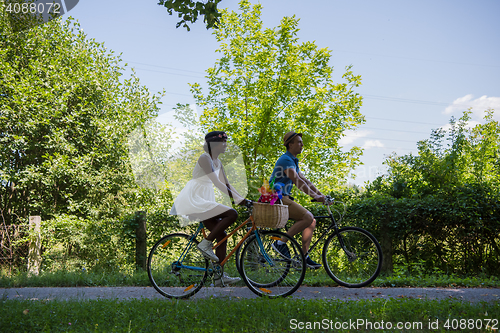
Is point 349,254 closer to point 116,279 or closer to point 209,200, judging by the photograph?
point 209,200

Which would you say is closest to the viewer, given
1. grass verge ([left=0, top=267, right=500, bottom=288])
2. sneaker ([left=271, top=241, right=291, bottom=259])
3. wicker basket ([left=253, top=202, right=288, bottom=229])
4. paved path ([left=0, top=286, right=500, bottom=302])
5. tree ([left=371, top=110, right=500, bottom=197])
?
wicker basket ([left=253, top=202, right=288, bottom=229])

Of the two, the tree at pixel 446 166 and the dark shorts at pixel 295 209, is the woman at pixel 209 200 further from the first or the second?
the tree at pixel 446 166

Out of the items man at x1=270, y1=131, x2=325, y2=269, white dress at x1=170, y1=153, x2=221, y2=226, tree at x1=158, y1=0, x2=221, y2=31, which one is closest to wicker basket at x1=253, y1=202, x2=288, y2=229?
white dress at x1=170, y1=153, x2=221, y2=226

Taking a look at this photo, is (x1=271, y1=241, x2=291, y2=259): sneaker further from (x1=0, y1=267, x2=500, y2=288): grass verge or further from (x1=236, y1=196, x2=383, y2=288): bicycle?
(x1=0, y1=267, x2=500, y2=288): grass verge

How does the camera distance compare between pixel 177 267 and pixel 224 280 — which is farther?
pixel 177 267

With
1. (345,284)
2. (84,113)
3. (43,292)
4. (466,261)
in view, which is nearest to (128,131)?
(84,113)

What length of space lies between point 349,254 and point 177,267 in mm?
2376

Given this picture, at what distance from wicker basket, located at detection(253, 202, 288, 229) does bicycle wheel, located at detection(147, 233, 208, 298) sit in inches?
37.7

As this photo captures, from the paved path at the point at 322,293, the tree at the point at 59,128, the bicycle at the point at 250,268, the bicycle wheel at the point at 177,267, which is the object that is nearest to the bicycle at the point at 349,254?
the paved path at the point at 322,293

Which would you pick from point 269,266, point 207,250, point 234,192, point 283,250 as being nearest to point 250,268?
point 269,266

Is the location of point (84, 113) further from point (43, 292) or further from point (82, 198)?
point (43, 292)

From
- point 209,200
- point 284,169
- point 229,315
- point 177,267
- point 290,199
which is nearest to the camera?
point 229,315

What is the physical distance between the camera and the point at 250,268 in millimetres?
4254

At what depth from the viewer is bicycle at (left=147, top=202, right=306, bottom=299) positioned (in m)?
4.25
